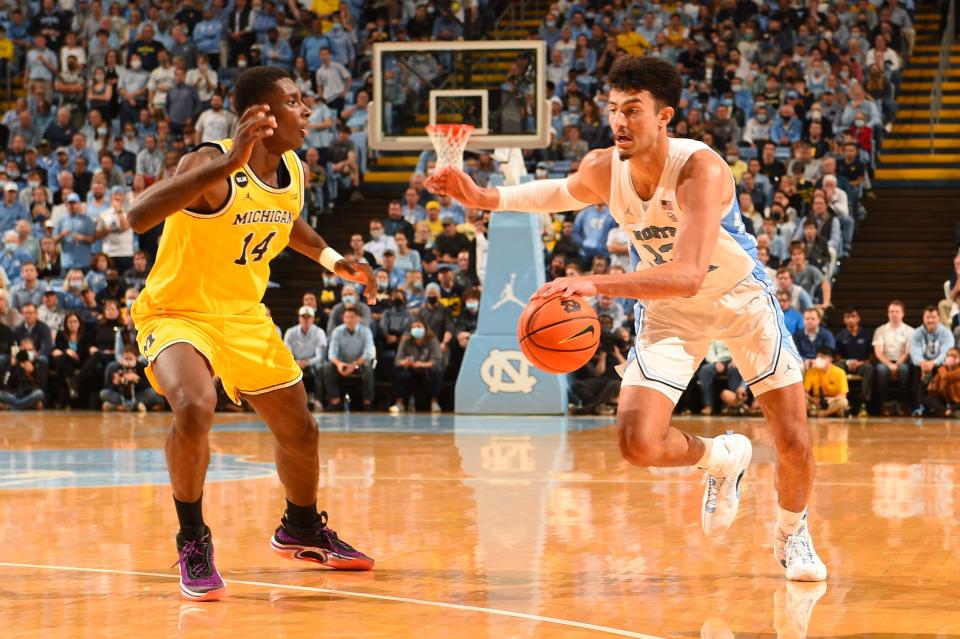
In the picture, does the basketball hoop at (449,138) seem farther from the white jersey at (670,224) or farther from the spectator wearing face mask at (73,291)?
the white jersey at (670,224)

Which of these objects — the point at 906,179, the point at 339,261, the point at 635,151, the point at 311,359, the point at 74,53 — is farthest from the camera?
the point at 74,53

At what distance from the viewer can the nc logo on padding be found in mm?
15516

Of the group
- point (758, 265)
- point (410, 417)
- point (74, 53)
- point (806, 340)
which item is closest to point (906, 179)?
point (806, 340)

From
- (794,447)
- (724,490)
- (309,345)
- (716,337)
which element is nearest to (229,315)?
(716,337)

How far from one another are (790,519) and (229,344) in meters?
2.41

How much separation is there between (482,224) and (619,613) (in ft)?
41.2

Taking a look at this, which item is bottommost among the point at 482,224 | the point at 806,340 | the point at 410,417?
the point at 410,417

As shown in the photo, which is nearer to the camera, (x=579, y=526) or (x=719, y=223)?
(x=719, y=223)

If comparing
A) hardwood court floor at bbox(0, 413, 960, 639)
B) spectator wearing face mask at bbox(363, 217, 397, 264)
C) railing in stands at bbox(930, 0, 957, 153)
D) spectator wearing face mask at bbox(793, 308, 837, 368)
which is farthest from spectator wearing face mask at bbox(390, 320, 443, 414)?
railing in stands at bbox(930, 0, 957, 153)

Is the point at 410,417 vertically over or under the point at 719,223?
under

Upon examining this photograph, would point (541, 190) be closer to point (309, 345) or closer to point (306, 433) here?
point (306, 433)

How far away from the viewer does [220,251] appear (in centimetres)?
573

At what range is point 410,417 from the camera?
1582 centimetres

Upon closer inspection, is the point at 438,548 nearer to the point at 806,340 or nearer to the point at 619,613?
the point at 619,613
